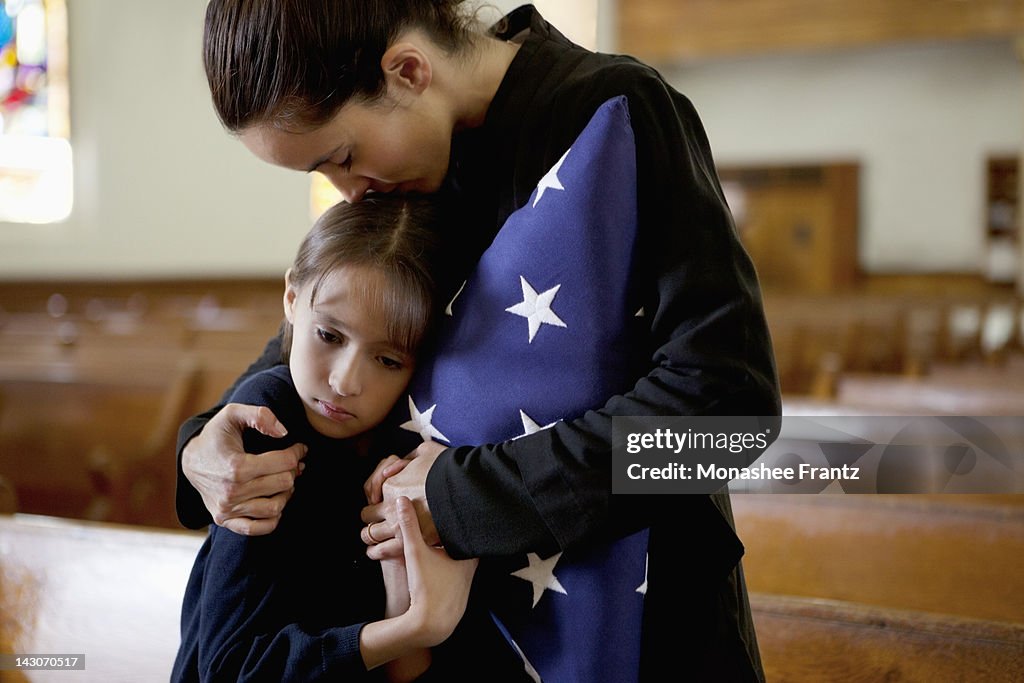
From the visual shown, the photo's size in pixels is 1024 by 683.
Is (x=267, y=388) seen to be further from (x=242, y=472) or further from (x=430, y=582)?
(x=430, y=582)

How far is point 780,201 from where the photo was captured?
10.5 m

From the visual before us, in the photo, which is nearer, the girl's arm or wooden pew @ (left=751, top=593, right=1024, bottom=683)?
the girl's arm

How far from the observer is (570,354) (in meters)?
1.00

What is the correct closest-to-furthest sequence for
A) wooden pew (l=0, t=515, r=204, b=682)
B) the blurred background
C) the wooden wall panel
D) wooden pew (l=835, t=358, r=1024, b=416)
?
wooden pew (l=0, t=515, r=204, b=682), wooden pew (l=835, t=358, r=1024, b=416), the wooden wall panel, the blurred background

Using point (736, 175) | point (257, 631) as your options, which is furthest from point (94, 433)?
point (736, 175)

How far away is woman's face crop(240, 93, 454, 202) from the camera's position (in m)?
1.12

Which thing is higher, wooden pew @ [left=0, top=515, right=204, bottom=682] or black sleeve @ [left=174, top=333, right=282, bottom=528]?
black sleeve @ [left=174, top=333, right=282, bottom=528]

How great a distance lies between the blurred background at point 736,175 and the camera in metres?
8.11

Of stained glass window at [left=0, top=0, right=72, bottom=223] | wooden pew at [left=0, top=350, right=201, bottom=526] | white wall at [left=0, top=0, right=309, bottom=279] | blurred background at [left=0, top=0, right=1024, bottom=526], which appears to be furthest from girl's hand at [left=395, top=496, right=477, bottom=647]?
stained glass window at [left=0, top=0, right=72, bottom=223]

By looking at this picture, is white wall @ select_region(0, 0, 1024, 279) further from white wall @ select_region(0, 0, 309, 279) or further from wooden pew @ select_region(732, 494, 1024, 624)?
wooden pew @ select_region(732, 494, 1024, 624)

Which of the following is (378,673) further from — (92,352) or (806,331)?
(806,331)

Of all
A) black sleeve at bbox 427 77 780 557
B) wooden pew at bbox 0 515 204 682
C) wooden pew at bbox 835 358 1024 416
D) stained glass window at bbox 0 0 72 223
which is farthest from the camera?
stained glass window at bbox 0 0 72 223

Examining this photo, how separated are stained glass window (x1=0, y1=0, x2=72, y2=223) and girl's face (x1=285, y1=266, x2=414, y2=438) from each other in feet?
29.6

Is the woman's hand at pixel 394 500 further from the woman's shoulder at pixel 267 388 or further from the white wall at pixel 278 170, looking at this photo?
the white wall at pixel 278 170
